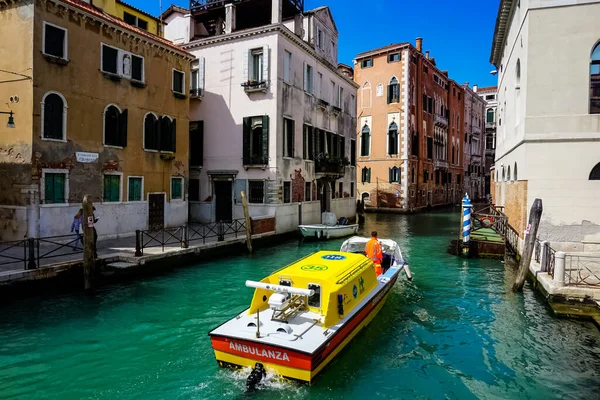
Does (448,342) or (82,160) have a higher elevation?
(82,160)

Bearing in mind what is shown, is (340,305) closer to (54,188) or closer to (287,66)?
(54,188)

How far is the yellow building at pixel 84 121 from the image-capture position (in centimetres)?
1159

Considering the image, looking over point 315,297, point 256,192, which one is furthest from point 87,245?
point 256,192

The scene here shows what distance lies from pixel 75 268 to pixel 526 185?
11794mm

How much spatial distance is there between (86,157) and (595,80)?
15.2 meters

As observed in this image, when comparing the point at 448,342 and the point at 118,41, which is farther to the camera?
the point at 118,41

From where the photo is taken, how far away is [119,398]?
5.27 meters

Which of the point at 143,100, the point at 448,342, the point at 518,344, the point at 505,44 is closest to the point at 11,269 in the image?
the point at 143,100

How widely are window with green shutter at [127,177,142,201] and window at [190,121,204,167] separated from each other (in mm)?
4472

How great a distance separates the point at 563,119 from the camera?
10695mm

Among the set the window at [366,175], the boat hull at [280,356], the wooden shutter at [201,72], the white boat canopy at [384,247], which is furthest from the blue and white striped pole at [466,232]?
the window at [366,175]

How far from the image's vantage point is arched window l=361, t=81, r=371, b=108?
34.2 m

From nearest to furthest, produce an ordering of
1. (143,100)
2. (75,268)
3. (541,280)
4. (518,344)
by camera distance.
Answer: (518,344) → (541,280) → (75,268) → (143,100)

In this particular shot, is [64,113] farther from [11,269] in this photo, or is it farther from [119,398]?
[119,398]
